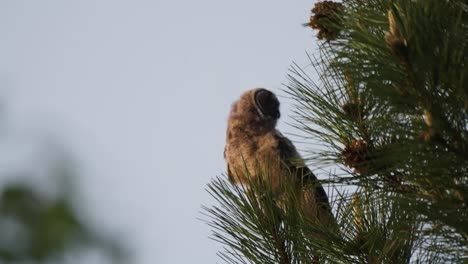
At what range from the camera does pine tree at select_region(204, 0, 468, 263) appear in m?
2.32

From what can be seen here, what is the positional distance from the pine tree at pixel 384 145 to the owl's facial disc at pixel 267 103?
3.47 metres

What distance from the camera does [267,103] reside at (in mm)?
7090

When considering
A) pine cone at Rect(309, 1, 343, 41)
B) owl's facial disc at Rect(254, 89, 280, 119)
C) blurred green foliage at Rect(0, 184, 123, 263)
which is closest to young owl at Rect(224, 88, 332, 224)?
owl's facial disc at Rect(254, 89, 280, 119)

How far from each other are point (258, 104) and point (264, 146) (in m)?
0.76

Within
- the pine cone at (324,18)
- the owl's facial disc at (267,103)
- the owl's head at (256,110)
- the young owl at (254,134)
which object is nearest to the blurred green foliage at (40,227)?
the pine cone at (324,18)

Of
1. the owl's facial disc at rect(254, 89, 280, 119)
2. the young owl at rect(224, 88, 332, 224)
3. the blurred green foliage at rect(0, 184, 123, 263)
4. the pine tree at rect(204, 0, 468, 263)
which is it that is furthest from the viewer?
the owl's facial disc at rect(254, 89, 280, 119)

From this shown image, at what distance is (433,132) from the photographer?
2.29m

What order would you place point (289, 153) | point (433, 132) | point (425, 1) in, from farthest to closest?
point (289, 153)
point (425, 1)
point (433, 132)

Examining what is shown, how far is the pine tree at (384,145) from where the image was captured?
7.63 feet

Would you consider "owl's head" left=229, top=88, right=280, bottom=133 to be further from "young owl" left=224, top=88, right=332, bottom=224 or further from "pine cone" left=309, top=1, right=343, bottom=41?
"pine cone" left=309, top=1, right=343, bottom=41

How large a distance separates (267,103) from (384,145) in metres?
4.08

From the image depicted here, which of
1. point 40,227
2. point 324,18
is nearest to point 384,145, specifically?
point 324,18

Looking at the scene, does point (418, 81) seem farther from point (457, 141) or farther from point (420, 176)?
point (420, 176)

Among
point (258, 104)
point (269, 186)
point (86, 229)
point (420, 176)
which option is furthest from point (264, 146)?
point (86, 229)
